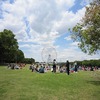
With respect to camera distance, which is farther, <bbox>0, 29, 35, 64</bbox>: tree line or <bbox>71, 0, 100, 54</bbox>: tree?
<bbox>0, 29, 35, 64</bbox>: tree line

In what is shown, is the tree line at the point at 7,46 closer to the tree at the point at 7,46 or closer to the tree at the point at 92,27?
the tree at the point at 7,46

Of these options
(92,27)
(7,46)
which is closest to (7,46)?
(7,46)

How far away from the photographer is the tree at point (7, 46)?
112694 millimetres

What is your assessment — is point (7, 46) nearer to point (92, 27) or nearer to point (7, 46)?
point (7, 46)

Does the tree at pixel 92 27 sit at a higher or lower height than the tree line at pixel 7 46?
lower

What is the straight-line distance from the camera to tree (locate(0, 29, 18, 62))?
112694 millimetres

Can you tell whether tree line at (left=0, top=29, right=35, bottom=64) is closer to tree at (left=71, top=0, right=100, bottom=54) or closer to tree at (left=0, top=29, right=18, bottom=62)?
tree at (left=0, top=29, right=18, bottom=62)

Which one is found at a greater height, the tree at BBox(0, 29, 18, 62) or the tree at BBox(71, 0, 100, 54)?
the tree at BBox(0, 29, 18, 62)

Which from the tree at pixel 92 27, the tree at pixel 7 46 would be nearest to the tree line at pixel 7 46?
the tree at pixel 7 46

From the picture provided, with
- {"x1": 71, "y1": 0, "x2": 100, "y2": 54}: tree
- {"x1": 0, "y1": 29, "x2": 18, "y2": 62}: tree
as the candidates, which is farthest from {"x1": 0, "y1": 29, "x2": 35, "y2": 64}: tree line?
{"x1": 71, "y1": 0, "x2": 100, "y2": 54}: tree

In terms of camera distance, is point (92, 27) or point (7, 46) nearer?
point (92, 27)

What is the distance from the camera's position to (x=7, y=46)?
113 m

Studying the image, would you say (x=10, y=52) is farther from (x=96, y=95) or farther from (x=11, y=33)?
(x=96, y=95)

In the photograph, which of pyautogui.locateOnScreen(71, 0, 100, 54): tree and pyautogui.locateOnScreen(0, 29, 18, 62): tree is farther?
pyautogui.locateOnScreen(0, 29, 18, 62): tree
